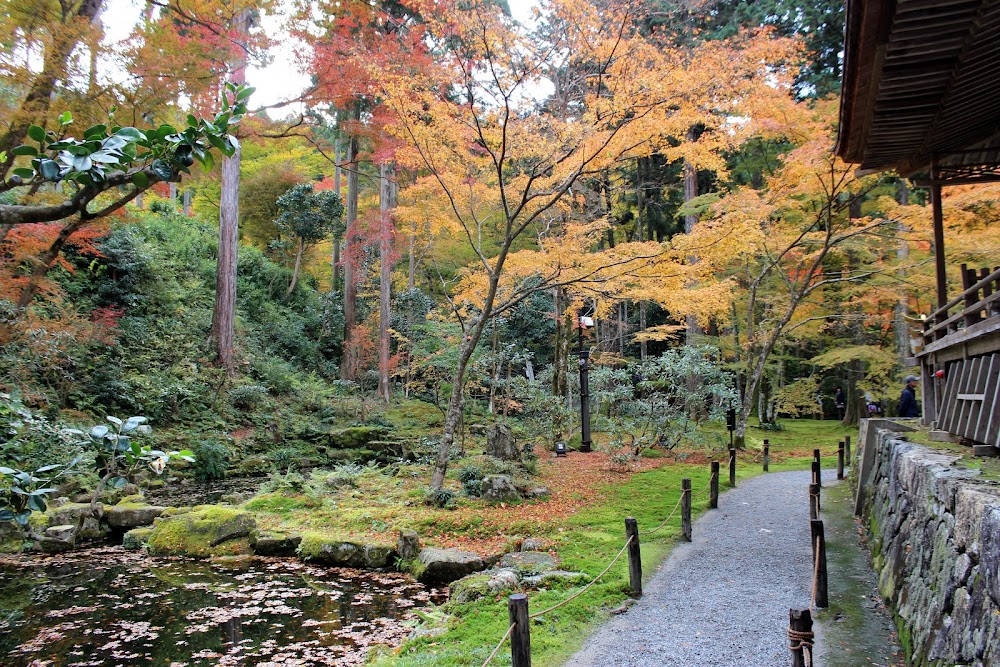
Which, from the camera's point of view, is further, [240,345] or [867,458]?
[240,345]

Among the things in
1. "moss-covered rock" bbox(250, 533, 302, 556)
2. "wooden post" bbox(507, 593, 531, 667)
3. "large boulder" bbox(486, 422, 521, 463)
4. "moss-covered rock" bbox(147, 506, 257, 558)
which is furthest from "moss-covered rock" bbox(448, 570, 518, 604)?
"large boulder" bbox(486, 422, 521, 463)

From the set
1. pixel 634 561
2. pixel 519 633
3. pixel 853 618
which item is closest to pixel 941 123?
pixel 853 618

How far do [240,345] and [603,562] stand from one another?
1481 cm

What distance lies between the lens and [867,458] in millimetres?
8516

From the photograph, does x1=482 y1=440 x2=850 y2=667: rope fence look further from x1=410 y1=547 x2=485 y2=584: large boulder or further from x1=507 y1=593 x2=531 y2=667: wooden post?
x1=410 y1=547 x2=485 y2=584: large boulder

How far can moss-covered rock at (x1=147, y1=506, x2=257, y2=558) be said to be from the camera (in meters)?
7.90

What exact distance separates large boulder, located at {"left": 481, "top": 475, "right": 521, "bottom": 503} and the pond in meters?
2.90

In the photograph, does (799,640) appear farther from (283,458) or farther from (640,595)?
(283,458)

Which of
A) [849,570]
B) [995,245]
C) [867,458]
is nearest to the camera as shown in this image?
[849,570]

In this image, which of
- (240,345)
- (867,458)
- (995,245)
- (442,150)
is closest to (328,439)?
(240,345)

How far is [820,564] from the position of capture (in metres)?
5.14

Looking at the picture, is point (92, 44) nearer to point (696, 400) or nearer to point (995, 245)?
point (696, 400)

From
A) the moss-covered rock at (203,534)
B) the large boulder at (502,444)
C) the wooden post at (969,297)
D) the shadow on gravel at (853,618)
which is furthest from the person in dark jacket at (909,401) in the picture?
the moss-covered rock at (203,534)

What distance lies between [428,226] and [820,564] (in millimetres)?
18697
